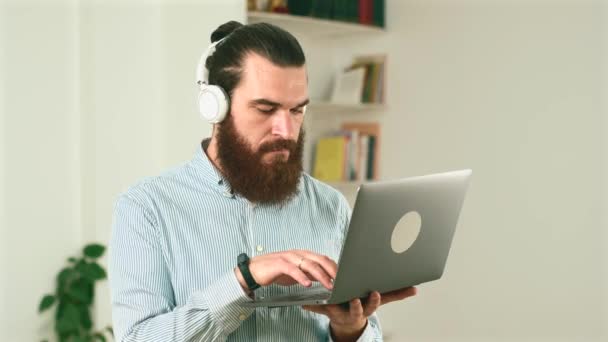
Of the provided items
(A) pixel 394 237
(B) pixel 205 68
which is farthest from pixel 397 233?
(B) pixel 205 68

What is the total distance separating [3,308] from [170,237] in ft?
6.63

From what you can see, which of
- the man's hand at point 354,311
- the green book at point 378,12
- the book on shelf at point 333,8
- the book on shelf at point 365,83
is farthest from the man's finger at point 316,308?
the green book at point 378,12

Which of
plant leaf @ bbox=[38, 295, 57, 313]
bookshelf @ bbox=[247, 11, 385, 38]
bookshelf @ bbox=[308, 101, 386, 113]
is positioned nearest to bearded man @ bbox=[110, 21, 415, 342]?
plant leaf @ bbox=[38, 295, 57, 313]

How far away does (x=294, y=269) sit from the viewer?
4.48 ft

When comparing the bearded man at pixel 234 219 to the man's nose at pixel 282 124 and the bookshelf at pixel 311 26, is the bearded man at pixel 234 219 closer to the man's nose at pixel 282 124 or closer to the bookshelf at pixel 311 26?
the man's nose at pixel 282 124

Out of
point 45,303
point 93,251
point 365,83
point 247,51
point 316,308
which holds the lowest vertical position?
point 45,303

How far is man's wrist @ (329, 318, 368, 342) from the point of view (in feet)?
5.27

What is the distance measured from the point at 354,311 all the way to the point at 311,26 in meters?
3.05

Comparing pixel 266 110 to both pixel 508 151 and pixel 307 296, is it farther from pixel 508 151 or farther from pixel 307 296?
pixel 508 151

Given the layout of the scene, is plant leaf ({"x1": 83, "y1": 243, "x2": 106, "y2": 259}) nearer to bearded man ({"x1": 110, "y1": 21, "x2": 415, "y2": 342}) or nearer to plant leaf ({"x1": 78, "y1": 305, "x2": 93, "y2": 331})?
plant leaf ({"x1": 78, "y1": 305, "x2": 93, "y2": 331})

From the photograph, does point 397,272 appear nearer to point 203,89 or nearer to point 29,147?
point 203,89

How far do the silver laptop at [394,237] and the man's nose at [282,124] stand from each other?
0.28 metres

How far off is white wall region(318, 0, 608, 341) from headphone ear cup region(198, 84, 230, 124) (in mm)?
2533

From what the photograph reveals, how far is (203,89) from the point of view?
5.70 ft
